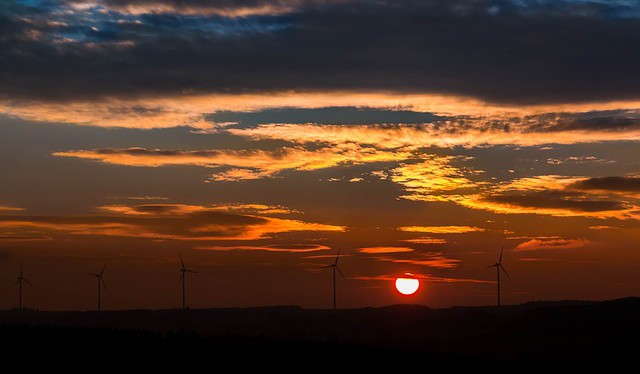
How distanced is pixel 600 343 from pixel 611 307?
48473 mm

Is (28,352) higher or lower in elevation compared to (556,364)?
higher

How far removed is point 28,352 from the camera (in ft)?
216

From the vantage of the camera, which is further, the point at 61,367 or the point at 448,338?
the point at 448,338

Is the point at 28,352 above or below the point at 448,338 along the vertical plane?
above

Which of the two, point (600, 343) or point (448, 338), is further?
point (448, 338)

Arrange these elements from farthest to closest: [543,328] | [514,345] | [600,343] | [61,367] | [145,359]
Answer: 1. [543,328]
2. [514,345]
3. [600,343]
4. [145,359]
5. [61,367]

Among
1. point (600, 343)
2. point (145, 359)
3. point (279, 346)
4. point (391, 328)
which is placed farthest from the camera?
point (391, 328)

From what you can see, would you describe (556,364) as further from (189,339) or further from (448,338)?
(448,338)

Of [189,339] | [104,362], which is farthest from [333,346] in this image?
[104,362]

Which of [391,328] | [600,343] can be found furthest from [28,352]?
[391,328]

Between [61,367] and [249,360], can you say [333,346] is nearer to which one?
[249,360]

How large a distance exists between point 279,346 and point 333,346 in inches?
272

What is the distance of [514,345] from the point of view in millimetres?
115375

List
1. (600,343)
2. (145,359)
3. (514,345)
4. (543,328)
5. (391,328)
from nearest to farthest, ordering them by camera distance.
A: (145,359), (600,343), (514,345), (543,328), (391,328)
